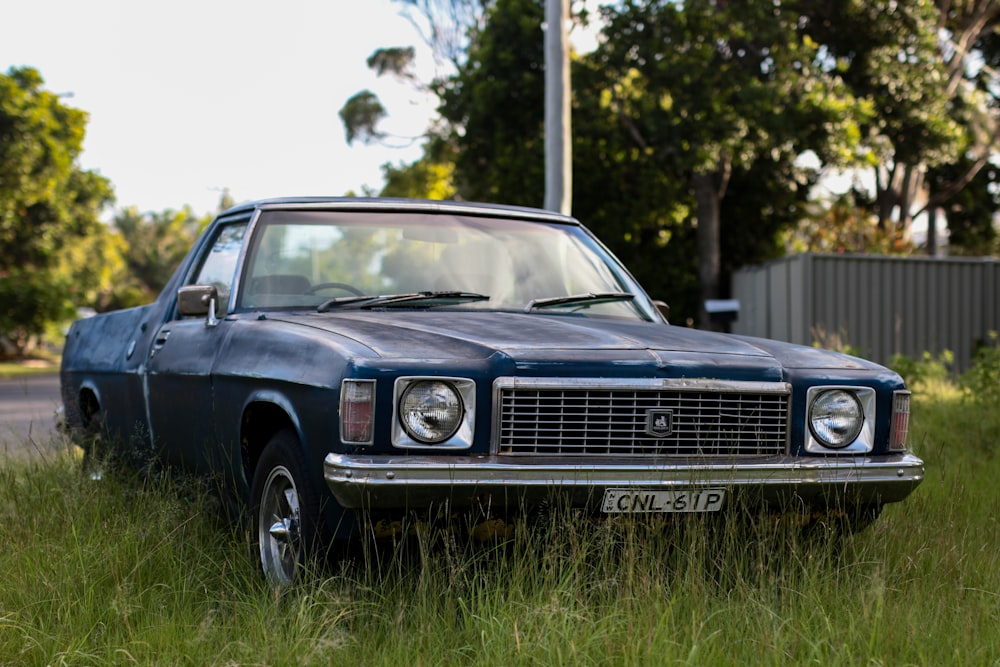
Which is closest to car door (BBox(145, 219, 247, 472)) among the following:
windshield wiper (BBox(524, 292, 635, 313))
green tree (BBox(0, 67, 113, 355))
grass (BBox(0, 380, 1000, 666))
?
grass (BBox(0, 380, 1000, 666))

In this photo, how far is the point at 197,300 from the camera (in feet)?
16.4

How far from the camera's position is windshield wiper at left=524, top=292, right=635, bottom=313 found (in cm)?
504

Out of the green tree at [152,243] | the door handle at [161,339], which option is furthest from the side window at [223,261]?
the green tree at [152,243]

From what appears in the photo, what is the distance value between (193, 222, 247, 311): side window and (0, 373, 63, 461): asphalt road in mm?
1133

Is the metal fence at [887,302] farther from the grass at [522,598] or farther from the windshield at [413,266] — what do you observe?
A: the grass at [522,598]

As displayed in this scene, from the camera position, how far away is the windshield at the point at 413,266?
5.04 m

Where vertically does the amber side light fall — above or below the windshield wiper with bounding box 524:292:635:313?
below

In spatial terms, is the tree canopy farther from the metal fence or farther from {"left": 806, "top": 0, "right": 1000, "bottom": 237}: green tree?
the metal fence

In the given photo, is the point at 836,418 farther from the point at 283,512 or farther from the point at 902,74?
the point at 902,74

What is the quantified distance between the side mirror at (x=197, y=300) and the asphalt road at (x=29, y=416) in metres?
1.40

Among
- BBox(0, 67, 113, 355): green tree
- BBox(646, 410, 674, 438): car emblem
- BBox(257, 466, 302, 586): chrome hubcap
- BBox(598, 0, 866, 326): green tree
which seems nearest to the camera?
BBox(646, 410, 674, 438): car emblem

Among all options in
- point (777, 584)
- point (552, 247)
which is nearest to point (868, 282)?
point (552, 247)

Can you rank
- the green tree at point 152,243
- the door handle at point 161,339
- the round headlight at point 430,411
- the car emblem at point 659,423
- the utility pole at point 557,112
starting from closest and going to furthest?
the round headlight at point 430,411
the car emblem at point 659,423
the door handle at point 161,339
the utility pole at point 557,112
the green tree at point 152,243

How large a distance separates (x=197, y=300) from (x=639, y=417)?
2.04 meters
